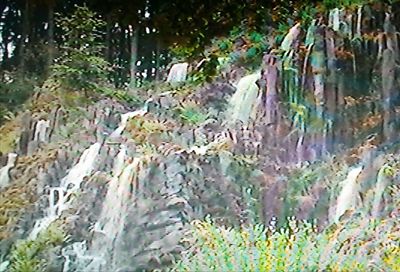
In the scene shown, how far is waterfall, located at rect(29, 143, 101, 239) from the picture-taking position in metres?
1.84

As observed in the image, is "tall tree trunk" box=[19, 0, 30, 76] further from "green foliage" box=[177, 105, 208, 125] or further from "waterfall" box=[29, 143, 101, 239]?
"green foliage" box=[177, 105, 208, 125]

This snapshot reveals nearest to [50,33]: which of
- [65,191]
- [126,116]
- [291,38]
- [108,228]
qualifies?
[126,116]

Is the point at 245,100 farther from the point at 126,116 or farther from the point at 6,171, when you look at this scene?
the point at 6,171

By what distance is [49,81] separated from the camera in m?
1.93

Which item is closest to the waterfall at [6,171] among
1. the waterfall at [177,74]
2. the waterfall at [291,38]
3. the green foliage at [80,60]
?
the green foliage at [80,60]

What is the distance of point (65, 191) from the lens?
6.08 ft

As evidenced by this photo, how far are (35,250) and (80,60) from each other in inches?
21.8

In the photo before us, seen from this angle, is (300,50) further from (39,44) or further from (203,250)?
(39,44)

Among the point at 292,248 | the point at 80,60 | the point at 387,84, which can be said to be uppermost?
the point at 80,60

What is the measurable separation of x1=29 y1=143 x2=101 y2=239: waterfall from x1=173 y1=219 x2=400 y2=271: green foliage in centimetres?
34

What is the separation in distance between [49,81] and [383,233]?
1.02m

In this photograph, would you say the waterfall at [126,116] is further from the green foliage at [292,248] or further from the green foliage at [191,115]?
the green foliage at [292,248]

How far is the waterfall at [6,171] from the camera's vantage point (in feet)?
6.21

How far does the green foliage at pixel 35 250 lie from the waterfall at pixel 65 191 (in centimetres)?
2
